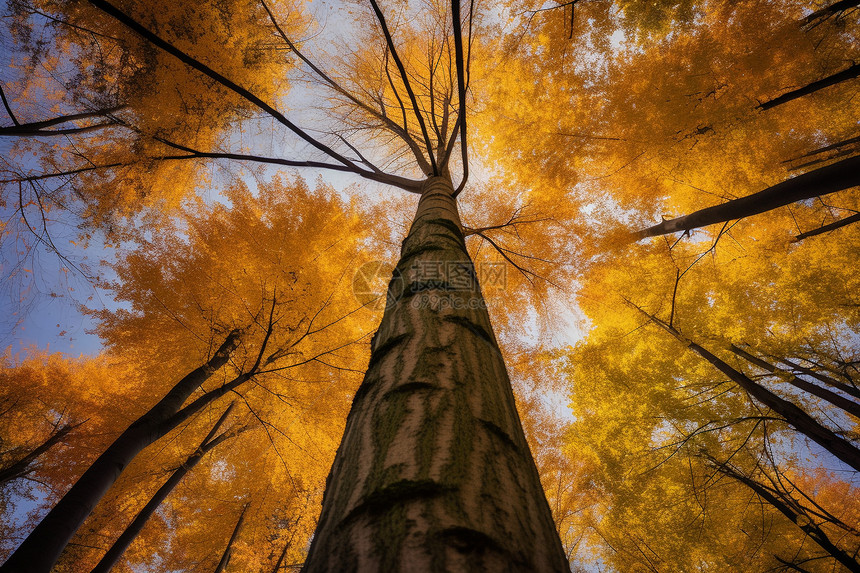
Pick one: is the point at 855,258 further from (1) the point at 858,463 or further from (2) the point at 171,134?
(2) the point at 171,134

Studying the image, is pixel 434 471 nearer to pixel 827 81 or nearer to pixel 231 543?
pixel 827 81

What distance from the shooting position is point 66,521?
2812 millimetres

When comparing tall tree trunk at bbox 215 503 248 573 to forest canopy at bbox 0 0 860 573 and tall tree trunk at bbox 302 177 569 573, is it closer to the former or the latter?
forest canopy at bbox 0 0 860 573

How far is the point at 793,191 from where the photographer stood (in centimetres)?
328

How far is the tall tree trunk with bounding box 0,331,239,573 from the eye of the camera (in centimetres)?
260

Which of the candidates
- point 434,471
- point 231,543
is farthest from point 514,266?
point 231,543

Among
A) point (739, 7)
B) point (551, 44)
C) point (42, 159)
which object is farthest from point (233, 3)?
point (739, 7)

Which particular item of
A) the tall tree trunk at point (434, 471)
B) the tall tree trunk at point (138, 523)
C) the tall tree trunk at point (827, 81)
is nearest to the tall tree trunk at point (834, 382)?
the tall tree trunk at point (827, 81)

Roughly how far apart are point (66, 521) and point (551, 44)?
10307 mm

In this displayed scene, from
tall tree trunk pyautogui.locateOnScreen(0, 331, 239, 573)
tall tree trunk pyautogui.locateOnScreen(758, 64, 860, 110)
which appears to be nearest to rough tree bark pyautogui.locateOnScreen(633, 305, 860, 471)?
tall tree trunk pyautogui.locateOnScreen(758, 64, 860, 110)

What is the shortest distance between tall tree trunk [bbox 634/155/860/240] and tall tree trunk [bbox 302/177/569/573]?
408cm

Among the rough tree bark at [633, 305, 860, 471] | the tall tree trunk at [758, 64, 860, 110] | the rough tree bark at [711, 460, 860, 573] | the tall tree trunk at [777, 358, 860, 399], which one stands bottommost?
the rough tree bark at [711, 460, 860, 573]

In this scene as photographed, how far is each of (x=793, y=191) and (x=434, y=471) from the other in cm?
481

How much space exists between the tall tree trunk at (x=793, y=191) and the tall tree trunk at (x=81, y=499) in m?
7.13
